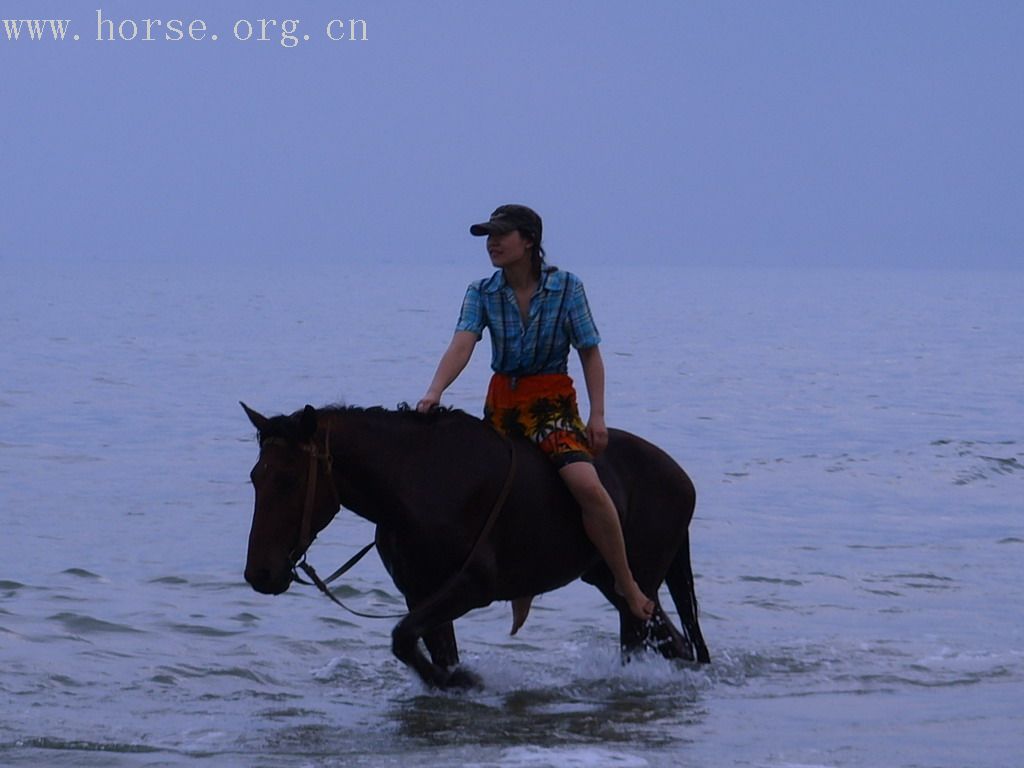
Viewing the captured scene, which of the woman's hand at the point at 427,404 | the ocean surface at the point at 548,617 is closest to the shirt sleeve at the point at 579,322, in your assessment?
the woman's hand at the point at 427,404

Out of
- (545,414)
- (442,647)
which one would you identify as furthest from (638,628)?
(545,414)

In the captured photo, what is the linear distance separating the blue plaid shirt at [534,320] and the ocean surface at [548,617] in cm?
167

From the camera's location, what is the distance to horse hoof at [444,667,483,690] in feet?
26.6

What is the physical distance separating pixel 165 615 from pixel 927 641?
187 inches

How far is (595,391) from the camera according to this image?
Result: 7973mm

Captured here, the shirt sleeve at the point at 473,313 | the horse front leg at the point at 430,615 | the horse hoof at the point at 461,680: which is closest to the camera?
the horse front leg at the point at 430,615

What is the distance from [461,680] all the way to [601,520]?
1.04m

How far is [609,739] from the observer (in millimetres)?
7465

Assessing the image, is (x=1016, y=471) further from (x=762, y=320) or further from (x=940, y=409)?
(x=762, y=320)

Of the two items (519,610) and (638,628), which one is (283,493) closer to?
(519,610)

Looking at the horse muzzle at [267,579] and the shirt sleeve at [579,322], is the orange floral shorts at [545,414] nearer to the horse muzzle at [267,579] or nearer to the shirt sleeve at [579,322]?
the shirt sleeve at [579,322]

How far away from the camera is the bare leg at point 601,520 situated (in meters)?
7.87

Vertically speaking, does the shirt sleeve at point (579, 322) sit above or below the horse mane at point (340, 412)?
above

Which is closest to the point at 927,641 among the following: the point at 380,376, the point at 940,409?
the point at 940,409
